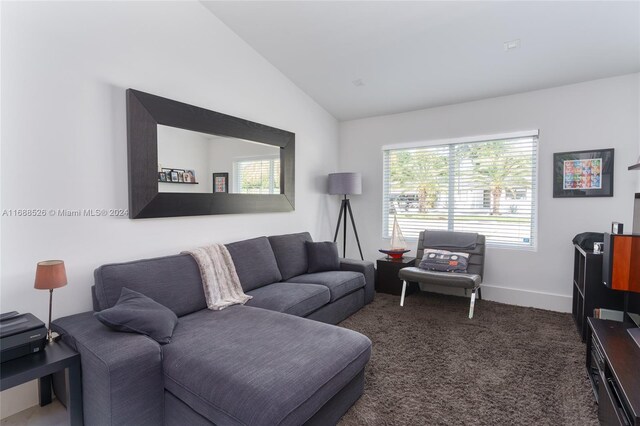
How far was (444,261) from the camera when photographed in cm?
387

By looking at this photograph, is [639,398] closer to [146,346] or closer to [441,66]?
[146,346]

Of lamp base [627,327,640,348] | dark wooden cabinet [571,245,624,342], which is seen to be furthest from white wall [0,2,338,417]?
dark wooden cabinet [571,245,624,342]

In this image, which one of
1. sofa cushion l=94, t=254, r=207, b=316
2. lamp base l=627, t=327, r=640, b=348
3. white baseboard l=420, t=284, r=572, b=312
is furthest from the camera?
white baseboard l=420, t=284, r=572, b=312

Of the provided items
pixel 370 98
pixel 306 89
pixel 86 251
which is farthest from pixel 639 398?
pixel 306 89

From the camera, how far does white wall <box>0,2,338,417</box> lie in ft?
6.49

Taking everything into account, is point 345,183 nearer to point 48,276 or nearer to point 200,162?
point 200,162

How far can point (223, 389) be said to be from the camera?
149 cm

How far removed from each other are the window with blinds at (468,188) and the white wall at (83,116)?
8.42ft

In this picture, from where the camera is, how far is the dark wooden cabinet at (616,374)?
4.43ft

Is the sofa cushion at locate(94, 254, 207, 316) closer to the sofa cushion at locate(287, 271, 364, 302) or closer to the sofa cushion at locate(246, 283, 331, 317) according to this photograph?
the sofa cushion at locate(246, 283, 331, 317)

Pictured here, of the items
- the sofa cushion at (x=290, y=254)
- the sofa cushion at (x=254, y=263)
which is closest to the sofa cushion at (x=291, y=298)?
the sofa cushion at (x=254, y=263)

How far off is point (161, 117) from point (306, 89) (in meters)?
2.16

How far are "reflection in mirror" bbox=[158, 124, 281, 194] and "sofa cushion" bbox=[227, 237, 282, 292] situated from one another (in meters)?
0.59

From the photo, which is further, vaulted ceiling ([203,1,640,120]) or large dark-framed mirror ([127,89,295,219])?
vaulted ceiling ([203,1,640,120])
